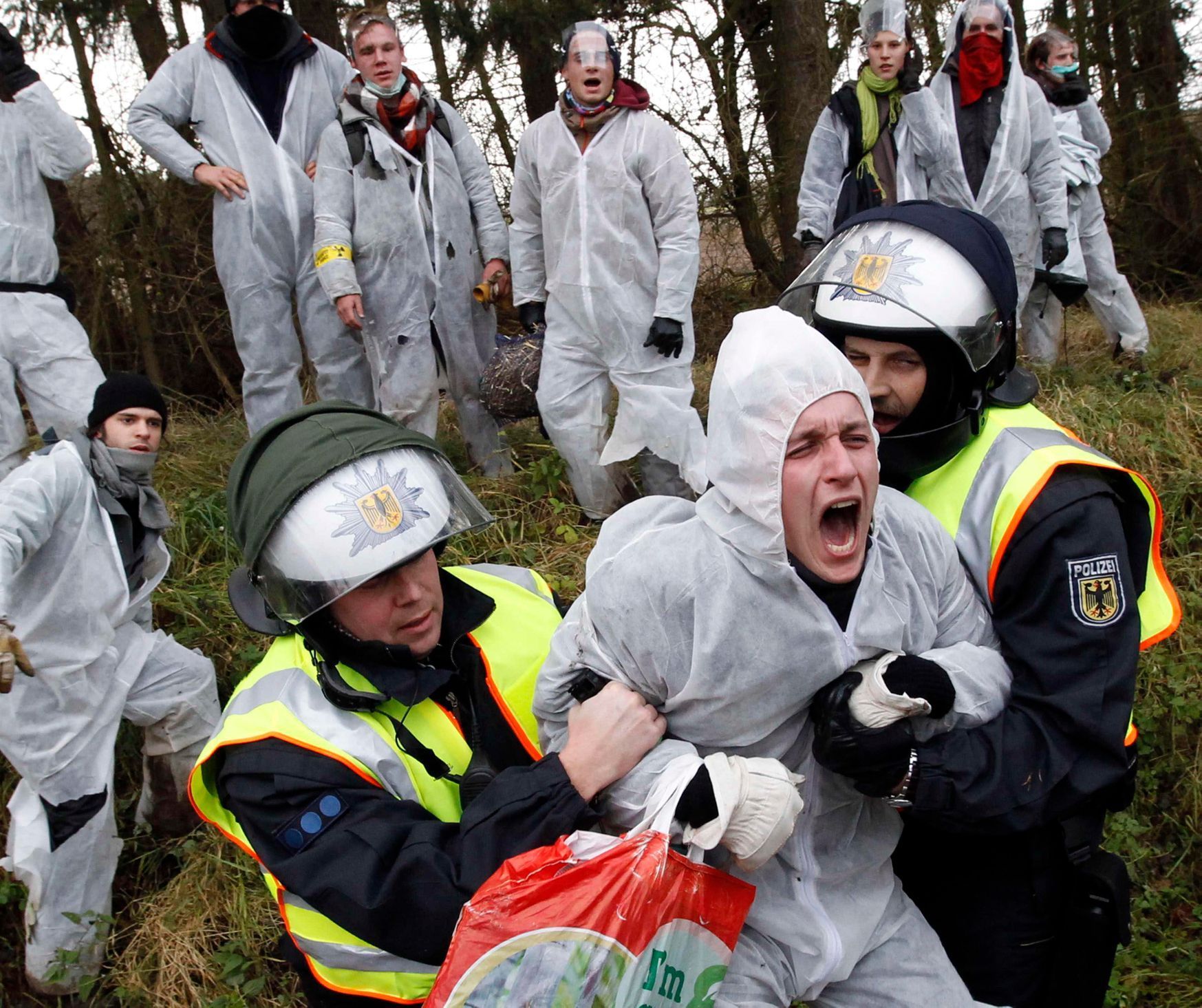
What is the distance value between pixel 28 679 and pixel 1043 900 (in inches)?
122

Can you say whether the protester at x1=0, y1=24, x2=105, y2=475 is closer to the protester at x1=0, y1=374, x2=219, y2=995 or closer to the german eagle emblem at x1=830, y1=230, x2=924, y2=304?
the protester at x1=0, y1=374, x2=219, y2=995

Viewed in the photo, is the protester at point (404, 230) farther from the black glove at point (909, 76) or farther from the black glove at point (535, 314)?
the black glove at point (909, 76)

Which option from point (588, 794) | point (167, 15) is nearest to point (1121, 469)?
point (588, 794)

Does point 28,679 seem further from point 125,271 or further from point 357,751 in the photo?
point 125,271

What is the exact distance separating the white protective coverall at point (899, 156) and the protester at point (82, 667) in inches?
142

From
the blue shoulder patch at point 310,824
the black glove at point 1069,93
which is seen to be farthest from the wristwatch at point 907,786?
the black glove at point 1069,93

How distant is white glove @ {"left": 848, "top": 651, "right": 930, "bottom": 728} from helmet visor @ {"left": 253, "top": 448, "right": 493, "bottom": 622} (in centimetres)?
82

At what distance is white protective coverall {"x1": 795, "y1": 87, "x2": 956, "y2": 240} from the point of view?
227 inches

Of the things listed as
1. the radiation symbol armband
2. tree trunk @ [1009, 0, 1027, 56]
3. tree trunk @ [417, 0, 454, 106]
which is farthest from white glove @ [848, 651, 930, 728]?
tree trunk @ [1009, 0, 1027, 56]

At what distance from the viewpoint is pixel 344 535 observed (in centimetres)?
201

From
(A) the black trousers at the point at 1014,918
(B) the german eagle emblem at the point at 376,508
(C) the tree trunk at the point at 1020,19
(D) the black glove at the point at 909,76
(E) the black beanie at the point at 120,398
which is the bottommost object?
(A) the black trousers at the point at 1014,918

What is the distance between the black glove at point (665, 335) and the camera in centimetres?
487

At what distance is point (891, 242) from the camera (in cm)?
215

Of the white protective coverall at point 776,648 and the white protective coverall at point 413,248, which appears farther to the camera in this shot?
the white protective coverall at point 413,248
